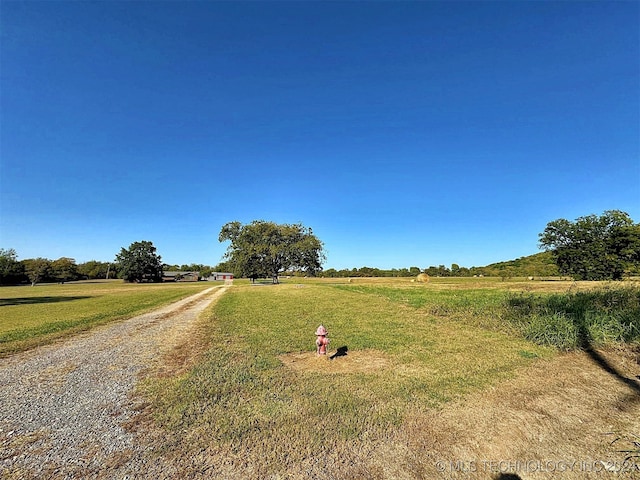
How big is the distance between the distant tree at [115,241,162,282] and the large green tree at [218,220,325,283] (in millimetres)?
62978

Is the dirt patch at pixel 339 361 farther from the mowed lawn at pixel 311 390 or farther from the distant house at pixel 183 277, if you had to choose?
the distant house at pixel 183 277

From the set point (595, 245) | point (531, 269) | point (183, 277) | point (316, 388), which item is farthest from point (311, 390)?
point (183, 277)

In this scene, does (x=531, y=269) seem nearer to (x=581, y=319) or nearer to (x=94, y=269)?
(x=581, y=319)

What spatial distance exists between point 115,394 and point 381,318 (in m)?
11.4

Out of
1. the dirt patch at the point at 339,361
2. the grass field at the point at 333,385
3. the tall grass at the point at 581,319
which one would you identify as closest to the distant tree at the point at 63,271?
the grass field at the point at 333,385

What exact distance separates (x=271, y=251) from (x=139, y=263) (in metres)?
72.6

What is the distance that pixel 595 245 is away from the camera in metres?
47.1

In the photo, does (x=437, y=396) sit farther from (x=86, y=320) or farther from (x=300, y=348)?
(x=86, y=320)

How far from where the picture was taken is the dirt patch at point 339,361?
6883mm

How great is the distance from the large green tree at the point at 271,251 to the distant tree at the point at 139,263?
63.0 metres

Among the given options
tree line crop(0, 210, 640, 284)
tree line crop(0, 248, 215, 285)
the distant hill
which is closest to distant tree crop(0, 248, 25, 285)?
tree line crop(0, 248, 215, 285)

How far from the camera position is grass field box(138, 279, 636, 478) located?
375cm

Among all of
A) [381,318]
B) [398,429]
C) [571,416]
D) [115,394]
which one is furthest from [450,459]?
[381,318]

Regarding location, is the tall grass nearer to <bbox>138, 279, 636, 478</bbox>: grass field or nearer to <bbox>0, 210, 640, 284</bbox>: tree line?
<bbox>138, 279, 636, 478</bbox>: grass field
